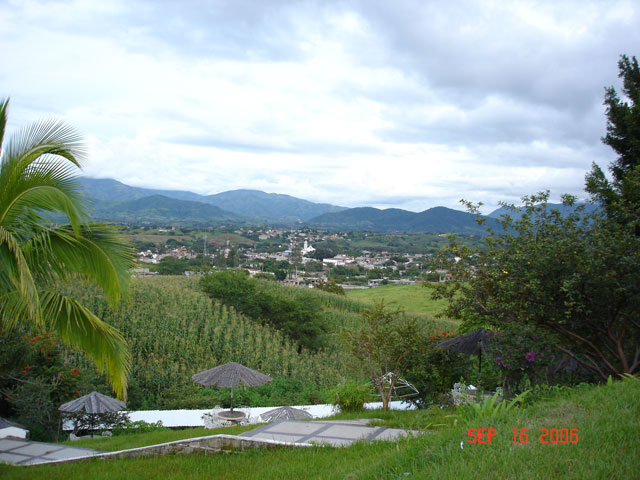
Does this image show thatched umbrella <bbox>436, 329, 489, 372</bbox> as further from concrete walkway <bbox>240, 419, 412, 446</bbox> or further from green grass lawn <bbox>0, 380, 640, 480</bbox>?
green grass lawn <bbox>0, 380, 640, 480</bbox>

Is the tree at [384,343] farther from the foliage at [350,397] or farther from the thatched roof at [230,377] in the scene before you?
the thatched roof at [230,377]

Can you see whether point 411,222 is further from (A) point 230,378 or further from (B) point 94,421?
(B) point 94,421

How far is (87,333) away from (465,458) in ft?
15.8

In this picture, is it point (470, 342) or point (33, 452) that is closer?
point (33, 452)

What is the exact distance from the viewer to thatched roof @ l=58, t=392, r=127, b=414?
10.4 meters

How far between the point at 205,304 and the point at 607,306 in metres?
19.4

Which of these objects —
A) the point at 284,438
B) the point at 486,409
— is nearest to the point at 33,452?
the point at 284,438

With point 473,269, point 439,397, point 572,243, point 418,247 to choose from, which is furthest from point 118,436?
point 418,247

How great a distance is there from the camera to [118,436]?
1078 centimetres

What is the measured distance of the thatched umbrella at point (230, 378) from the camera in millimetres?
11586

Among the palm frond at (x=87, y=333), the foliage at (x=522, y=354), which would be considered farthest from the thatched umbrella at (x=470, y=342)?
the palm frond at (x=87, y=333)

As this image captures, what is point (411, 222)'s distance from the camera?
163875mm

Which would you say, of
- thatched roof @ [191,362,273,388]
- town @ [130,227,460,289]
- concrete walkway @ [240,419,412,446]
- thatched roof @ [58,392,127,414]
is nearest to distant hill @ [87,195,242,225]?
town @ [130,227,460,289]

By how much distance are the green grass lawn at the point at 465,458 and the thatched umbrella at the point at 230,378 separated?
5401mm
